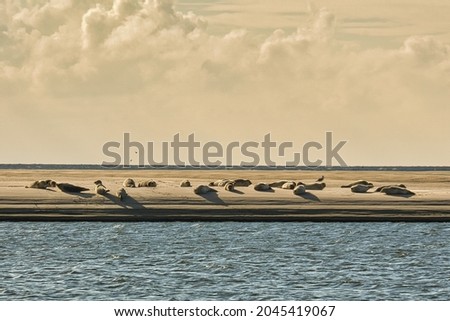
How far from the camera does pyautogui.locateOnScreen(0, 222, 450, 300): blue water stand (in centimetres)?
3180

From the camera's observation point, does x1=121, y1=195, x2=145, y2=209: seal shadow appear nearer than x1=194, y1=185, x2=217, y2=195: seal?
Yes

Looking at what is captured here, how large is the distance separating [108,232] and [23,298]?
21.6m

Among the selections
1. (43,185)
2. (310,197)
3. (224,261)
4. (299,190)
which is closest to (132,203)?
(43,185)

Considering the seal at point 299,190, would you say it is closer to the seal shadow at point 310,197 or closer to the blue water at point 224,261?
the seal shadow at point 310,197

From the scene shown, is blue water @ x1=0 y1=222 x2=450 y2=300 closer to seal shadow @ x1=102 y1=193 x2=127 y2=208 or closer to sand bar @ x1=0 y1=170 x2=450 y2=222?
sand bar @ x1=0 y1=170 x2=450 y2=222

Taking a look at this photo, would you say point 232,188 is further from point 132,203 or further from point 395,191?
point 395,191

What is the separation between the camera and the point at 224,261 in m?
40.0

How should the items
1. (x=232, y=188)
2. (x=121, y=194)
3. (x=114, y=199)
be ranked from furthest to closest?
(x=232, y=188) < (x=121, y=194) < (x=114, y=199)

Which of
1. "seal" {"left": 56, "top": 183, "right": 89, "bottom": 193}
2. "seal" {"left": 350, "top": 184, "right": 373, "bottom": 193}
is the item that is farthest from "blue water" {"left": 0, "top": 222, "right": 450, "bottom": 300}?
"seal" {"left": 350, "top": 184, "right": 373, "bottom": 193}

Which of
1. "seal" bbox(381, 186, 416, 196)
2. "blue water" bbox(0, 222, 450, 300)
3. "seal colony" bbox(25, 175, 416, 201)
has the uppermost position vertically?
"seal colony" bbox(25, 175, 416, 201)

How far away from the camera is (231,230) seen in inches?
2092

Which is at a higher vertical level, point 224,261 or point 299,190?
point 299,190
